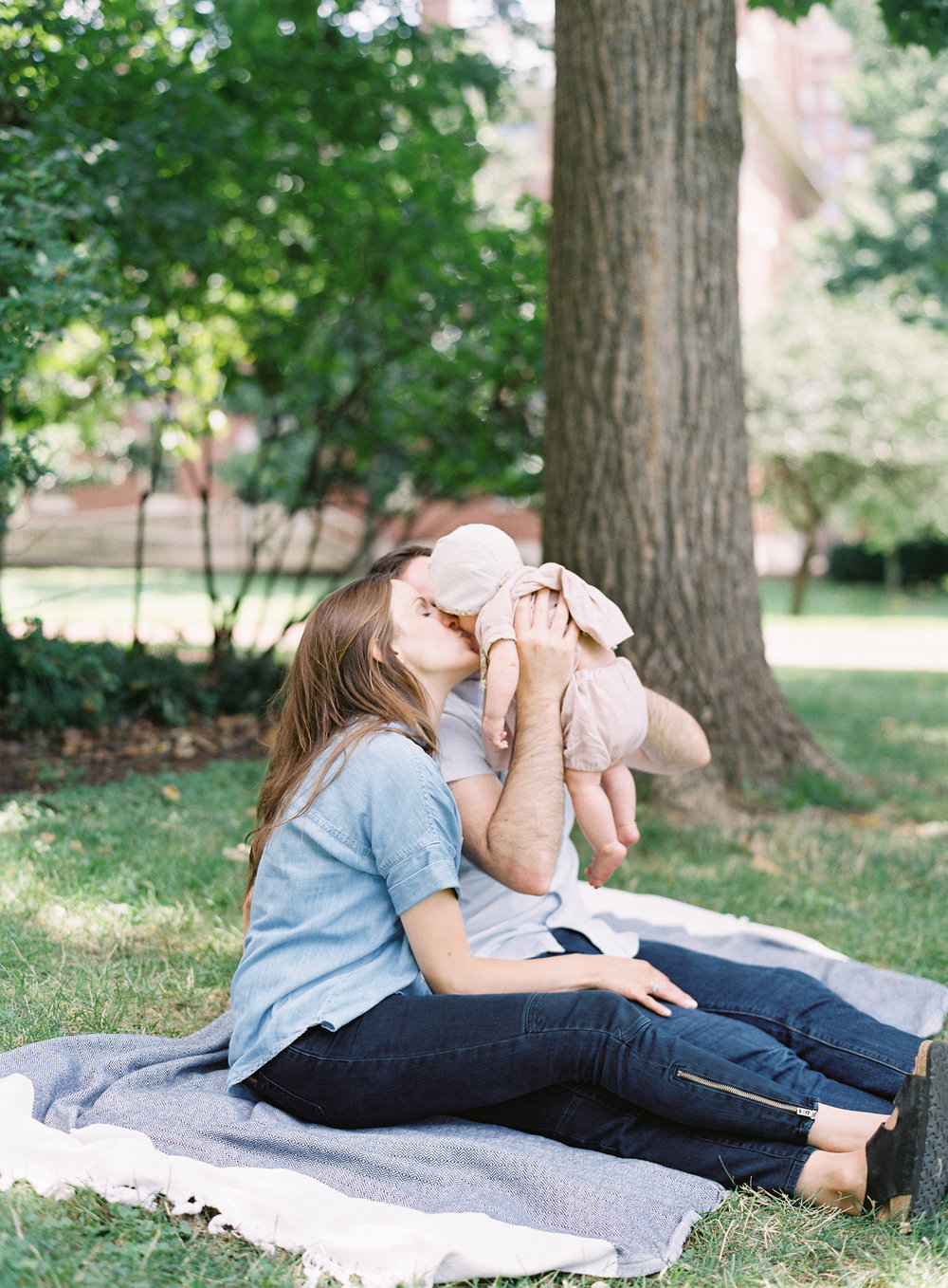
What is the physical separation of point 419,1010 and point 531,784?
56cm

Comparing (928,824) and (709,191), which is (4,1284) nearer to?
(928,824)

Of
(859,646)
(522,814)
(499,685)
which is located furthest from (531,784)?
(859,646)

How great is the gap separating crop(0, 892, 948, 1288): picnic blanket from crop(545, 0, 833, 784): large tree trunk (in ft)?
10.5

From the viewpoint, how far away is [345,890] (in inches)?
97.5

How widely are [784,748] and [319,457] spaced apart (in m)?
3.83

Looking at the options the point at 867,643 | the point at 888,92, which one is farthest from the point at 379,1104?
the point at 888,92

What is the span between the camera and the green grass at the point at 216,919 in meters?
2.19

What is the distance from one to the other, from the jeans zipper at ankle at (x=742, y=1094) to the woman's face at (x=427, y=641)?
1.01 m

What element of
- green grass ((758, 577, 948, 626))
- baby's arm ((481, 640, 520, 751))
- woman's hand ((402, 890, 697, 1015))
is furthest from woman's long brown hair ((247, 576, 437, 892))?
green grass ((758, 577, 948, 626))

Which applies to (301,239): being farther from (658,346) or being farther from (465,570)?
(465,570)

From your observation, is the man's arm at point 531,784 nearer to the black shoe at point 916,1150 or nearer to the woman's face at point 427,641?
the woman's face at point 427,641

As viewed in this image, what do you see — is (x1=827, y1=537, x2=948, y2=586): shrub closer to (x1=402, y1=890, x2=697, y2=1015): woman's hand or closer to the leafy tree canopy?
the leafy tree canopy

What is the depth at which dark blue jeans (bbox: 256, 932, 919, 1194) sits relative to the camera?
2.36 m

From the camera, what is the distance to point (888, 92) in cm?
2088
